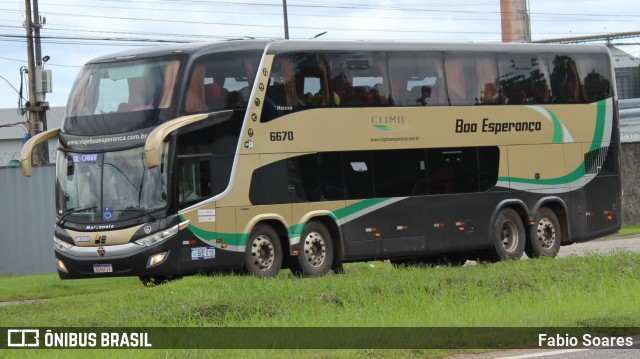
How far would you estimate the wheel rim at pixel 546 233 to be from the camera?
936 inches

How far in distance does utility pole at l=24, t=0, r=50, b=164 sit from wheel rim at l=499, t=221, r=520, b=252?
1501cm

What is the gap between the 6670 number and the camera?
65.6 ft

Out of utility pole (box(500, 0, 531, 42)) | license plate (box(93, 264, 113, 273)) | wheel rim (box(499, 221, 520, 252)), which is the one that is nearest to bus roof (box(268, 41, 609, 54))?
wheel rim (box(499, 221, 520, 252))

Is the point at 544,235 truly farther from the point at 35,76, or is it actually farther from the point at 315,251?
the point at 35,76

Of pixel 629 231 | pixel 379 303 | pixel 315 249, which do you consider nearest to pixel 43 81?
pixel 315 249

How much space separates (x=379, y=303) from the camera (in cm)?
1426

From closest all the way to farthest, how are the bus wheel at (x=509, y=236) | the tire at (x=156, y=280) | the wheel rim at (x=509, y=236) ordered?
1. the tire at (x=156, y=280)
2. the bus wheel at (x=509, y=236)
3. the wheel rim at (x=509, y=236)

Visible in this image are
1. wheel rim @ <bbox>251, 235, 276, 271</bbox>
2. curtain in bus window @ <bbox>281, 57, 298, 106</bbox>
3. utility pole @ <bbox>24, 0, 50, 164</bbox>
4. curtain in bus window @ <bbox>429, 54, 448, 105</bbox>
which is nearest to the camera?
wheel rim @ <bbox>251, 235, 276, 271</bbox>

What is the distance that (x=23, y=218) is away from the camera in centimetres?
2844

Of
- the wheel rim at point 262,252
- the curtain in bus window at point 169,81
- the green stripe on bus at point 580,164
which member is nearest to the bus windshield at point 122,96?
the curtain in bus window at point 169,81

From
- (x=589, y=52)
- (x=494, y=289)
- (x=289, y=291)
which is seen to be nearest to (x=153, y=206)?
(x=289, y=291)

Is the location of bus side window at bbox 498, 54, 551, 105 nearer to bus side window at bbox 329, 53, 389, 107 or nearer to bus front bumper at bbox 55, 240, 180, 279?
bus side window at bbox 329, 53, 389, 107

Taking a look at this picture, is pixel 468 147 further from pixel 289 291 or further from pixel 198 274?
pixel 289 291

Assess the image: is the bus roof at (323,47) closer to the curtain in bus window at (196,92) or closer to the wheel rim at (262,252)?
the curtain in bus window at (196,92)
